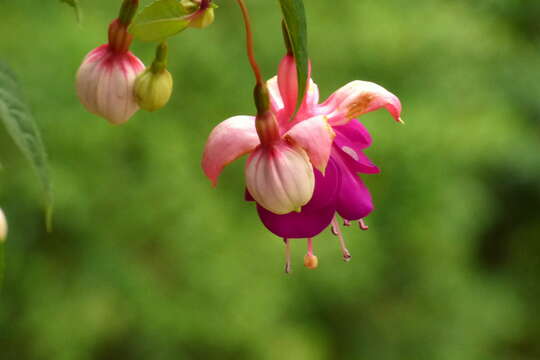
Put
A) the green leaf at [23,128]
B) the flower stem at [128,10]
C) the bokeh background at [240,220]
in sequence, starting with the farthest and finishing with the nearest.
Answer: the bokeh background at [240,220] < the flower stem at [128,10] < the green leaf at [23,128]

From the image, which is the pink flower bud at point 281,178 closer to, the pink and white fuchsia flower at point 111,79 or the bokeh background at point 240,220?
the pink and white fuchsia flower at point 111,79

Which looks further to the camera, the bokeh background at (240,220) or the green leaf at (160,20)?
the bokeh background at (240,220)

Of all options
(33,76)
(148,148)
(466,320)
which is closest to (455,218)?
(466,320)

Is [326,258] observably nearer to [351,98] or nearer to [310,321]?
[310,321]

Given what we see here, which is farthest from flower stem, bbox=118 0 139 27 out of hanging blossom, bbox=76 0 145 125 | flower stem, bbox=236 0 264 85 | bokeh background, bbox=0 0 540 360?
bokeh background, bbox=0 0 540 360

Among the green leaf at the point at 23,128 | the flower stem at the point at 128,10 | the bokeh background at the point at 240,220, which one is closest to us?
the green leaf at the point at 23,128

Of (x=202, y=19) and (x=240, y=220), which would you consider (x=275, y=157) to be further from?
(x=240, y=220)

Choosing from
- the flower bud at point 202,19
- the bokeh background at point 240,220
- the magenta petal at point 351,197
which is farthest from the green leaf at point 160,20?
the bokeh background at point 240,220
